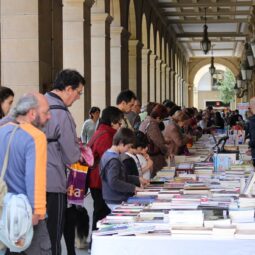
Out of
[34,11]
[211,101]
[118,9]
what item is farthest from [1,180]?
[211,101]

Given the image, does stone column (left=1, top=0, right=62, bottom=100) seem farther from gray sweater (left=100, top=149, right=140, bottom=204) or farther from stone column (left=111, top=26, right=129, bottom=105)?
stone column (left=111, top=26, right=129, bottom=105)

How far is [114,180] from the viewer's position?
670 cm

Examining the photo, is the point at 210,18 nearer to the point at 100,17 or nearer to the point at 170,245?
the point at 100,17

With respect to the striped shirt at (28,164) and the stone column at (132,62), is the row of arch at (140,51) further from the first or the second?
the striped shirt at (28,164)

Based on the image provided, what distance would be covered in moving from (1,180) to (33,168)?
0.82ft

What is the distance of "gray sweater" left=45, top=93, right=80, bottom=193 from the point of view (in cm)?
559

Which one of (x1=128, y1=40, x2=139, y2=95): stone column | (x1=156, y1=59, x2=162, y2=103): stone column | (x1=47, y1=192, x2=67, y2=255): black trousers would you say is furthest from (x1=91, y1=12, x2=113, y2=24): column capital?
(x1=156, y1=59, x2=162, y2=103): stone column

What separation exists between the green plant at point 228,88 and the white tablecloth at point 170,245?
2152 inches

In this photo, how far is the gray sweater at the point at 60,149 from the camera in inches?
220

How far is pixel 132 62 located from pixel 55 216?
16.0 metres

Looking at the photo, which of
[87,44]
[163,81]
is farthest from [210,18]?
[87,44]

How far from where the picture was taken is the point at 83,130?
1345 cm

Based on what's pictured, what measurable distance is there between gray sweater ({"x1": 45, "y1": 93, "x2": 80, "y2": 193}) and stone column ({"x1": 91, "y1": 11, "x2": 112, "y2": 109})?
9.95 metres

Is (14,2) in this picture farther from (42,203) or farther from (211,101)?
(211,101)
